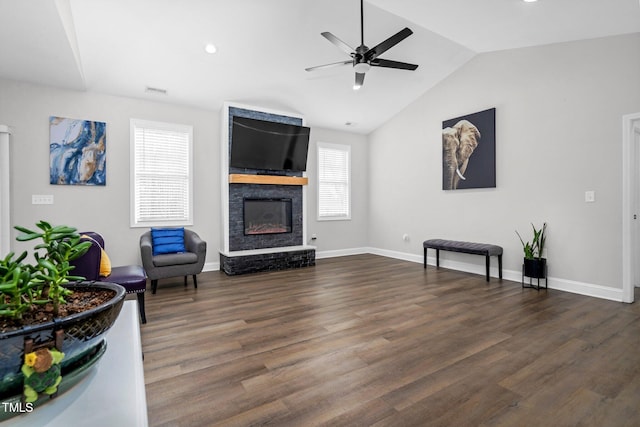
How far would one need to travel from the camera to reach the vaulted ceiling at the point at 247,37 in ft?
11.0

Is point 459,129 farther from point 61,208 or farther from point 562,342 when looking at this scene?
point 61,208

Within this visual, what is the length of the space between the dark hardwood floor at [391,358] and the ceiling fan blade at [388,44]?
9.39ft

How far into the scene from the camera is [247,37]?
4.02 metres

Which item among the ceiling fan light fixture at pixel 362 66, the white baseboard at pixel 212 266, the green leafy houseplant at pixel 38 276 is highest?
the ceiling fan light fixture at pixel 362 66

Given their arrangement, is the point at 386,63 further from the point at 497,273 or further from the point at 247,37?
the point at 497,273

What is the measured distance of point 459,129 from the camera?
5.37 meters

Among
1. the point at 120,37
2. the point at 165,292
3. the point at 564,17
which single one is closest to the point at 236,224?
the point at 165,292

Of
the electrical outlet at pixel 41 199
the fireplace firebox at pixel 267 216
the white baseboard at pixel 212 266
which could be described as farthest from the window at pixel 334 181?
the electrical outlet at pixel 41 199

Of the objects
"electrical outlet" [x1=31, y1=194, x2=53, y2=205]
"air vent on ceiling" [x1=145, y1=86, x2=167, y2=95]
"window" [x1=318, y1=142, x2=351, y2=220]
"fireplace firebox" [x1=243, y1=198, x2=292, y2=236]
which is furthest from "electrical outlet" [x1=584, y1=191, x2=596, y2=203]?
"electrical outlet" [x1=31, y1=194, x2=53, y2=205]

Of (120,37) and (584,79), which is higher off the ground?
(120,37)

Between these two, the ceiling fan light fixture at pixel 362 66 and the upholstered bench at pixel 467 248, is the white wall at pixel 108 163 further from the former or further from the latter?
the upholstered bench at pixel 467 248

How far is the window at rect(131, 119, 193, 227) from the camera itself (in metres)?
4.98

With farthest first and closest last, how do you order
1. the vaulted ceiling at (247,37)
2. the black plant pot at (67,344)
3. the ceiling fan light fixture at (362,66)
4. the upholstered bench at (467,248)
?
1. the upholstered bench at (467,248)
2. the ceiling fan light fixture at (362,66)
3. the vaulted ceiling at (247,37)
4. the black plant pot at (67,344)

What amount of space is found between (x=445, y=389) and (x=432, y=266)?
403 cm
